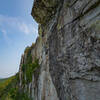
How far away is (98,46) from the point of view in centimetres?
268

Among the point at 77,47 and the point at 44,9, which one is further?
the point at 44,9

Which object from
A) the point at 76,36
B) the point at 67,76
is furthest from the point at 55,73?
the point at 76,36

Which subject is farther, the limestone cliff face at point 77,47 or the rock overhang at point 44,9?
the rock overhang at point 44,9

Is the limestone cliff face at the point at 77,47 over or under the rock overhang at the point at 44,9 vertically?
under

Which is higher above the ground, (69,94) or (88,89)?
(88,89)

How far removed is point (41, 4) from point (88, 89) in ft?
16.4

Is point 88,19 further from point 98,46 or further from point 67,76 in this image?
point 67,76

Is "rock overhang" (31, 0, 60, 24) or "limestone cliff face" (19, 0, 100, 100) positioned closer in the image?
"limestone cliff face" (19, 0, 100, 100)

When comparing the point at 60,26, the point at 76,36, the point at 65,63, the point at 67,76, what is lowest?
the point at 67,76

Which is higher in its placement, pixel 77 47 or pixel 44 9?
pixel 44 9

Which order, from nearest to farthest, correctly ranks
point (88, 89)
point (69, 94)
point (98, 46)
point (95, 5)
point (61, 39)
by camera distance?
point (98, 46) → point (95, 5) → point (88, 89) → point (69, 94) → point (61, 39)

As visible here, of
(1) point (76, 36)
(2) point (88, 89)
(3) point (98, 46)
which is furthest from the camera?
(1) point (76, 36)

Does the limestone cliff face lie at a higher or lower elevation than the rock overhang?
lower

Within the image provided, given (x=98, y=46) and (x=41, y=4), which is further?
(x=41, y=4)
